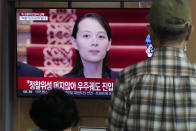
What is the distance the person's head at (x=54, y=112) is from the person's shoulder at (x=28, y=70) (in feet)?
5.10

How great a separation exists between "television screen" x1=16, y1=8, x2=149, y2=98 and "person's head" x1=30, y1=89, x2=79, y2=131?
150 cm

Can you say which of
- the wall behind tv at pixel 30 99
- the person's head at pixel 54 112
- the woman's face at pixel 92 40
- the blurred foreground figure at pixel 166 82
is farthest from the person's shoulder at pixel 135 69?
the wall behind tv at pixel 30 99

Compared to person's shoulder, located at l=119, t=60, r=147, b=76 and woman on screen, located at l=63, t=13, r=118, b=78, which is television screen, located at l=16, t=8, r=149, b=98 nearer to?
woman on screen, located at l=63, t=13, r=118, b=78

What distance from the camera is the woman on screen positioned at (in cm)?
282

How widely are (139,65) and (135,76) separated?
0.05 m

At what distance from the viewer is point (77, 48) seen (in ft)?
→ 9.37

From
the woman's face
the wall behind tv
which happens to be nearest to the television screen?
the woman's face

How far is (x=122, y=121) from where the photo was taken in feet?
4.37

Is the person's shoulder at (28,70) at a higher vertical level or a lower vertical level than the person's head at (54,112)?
higher

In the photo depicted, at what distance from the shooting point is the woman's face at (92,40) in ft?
9.24

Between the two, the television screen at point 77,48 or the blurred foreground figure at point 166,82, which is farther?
the television screen at point 77,48
